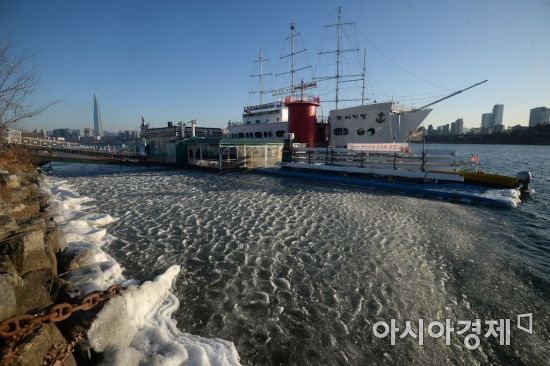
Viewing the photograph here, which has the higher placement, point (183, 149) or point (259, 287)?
point (183, 149)

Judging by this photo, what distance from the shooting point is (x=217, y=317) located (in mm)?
4391

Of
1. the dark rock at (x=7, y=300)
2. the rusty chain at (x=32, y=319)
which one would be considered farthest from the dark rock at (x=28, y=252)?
the rusty chain at (x=32, y=319)

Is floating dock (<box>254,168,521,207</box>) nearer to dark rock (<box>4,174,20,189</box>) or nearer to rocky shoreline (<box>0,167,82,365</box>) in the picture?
rocky shoreline (<box>0,167,82,365</box>)

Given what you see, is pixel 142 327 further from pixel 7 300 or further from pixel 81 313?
pixel 7 300

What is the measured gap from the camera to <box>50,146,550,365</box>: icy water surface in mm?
3873

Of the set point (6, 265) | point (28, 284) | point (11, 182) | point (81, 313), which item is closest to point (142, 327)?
point (81, 313)

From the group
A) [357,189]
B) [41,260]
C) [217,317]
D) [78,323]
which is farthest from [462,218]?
[41,260]

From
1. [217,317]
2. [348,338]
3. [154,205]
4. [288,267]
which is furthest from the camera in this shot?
[154,205]

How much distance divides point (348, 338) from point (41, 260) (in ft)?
16.6

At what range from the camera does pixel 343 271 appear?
585 cm

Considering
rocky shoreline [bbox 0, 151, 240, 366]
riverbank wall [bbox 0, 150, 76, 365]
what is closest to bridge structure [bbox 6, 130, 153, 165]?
riverbank wall [bbox 0, 150, 76, 365]

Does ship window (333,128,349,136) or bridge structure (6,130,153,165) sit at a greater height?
ship window (333,128,349,136)

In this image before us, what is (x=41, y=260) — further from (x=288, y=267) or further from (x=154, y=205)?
(x=154, y=205)

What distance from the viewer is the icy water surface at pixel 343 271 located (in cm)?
387
